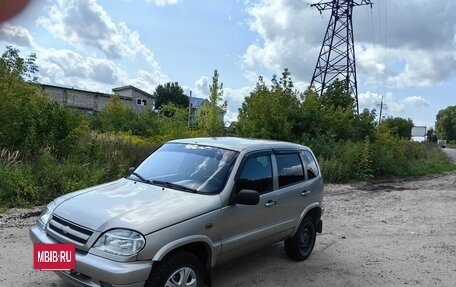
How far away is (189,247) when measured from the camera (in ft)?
13.9

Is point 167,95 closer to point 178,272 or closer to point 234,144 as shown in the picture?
point 234,144

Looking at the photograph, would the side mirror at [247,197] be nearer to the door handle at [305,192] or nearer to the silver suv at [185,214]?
the silver suv at [185,214]

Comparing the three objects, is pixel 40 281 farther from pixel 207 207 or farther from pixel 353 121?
pixel 353 121

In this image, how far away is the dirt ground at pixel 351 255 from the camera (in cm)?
527

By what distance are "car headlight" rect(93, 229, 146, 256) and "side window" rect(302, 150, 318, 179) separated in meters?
3.28

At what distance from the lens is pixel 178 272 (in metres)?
3.97

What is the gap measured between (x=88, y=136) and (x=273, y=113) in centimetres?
766

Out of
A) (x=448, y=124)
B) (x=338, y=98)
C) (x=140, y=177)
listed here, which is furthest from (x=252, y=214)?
(x=448, y=124)

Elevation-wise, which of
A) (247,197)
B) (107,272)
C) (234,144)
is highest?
(234,144)

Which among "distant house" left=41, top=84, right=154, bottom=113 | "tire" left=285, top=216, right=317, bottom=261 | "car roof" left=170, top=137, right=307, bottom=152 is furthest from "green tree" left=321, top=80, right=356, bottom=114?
"distant house" left=41, top=84, right=154, bottom=113

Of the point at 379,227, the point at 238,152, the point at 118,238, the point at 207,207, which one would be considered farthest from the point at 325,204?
the point at 118,238

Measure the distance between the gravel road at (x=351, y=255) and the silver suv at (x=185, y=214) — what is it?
0.45m

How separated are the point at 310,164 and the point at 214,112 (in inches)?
522

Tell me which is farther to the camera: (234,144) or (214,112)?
(214,112)
